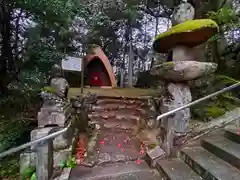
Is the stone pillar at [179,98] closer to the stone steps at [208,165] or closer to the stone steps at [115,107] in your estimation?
the stone steps at [208,165]

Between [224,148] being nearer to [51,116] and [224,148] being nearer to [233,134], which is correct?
[233,134]

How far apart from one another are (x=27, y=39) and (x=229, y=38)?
4533 mm

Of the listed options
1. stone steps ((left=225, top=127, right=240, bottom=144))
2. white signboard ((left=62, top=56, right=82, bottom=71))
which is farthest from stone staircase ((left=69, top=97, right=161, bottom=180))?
white signboard ((left=62, top=56, right=82, bottom=71))

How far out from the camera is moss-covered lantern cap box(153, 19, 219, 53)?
266 centimetres

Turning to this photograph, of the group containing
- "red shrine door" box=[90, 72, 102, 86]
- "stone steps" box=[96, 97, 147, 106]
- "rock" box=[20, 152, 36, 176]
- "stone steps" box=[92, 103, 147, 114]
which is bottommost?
"rock" box=[20, 152, 36, 176]

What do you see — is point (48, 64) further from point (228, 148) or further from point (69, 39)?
point (228, 148)

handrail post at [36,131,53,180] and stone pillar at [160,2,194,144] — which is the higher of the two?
stone pillar at [160,2,194,144]

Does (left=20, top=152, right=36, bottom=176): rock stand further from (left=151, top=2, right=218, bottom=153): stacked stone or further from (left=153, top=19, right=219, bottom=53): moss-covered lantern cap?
(left=153, top=19, right=219, bottom=53): moss-covered lantern cap

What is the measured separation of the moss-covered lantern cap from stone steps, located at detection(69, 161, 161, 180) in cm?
184

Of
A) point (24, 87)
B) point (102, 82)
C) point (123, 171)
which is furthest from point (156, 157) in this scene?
point (102, 82)

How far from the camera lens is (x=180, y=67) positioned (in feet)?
8.70

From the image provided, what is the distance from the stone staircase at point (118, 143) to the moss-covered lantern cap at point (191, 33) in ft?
6.02

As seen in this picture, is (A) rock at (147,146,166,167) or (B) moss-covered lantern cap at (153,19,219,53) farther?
(A) rock at (147,146,166,167)

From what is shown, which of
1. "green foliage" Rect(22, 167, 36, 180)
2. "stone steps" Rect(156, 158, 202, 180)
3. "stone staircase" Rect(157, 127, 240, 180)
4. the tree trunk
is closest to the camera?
"stone staircase" Rect(157, 127, 240, 180)
